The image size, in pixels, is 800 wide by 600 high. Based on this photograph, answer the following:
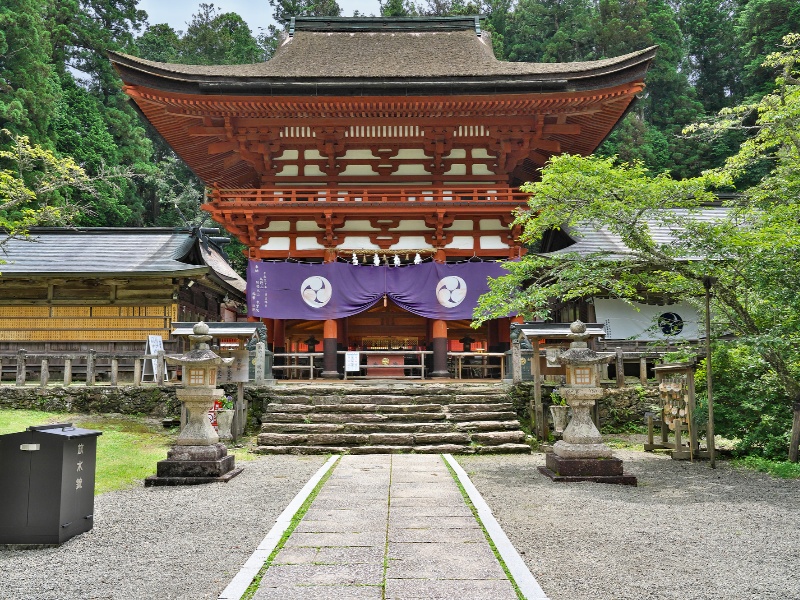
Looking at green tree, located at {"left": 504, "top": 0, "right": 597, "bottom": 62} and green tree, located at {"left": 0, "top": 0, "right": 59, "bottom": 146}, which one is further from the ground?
green tree, located at {"left": 504, "top": 0, "right": 597, "bottom": 62}

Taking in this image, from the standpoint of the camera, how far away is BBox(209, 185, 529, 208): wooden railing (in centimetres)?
1455

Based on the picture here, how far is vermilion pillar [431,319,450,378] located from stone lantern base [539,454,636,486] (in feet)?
22.1

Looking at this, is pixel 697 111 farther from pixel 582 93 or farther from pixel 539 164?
pixel 582 93

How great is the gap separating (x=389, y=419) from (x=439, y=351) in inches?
147

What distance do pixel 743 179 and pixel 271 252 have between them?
91.1ft

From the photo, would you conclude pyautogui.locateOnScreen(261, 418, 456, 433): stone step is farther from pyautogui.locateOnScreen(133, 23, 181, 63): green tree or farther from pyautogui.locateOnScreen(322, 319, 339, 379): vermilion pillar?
pyautogui.locateOnScreen(133, 23, 181, 63): green tree

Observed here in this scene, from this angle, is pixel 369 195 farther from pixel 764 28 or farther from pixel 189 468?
Answer: pixel 764 28

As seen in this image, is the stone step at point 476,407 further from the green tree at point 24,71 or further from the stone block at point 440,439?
the green tree at point 24,71

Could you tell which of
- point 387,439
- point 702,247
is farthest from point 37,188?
point 702,247

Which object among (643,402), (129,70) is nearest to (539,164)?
(643,402)

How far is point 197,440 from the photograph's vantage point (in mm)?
7973

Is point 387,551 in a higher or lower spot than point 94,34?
lower

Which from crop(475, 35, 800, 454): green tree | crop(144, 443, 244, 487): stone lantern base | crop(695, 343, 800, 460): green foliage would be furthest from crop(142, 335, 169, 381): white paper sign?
crop(695, 343, 800, 460): green foliage

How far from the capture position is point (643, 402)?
40.6ft
